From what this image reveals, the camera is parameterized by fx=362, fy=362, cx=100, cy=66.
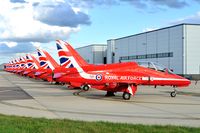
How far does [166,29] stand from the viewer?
68.4m

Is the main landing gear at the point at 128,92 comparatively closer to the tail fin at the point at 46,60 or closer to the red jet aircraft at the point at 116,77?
the red jet aircraft at the point at 116,77

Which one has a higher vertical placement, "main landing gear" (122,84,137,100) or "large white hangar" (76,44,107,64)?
"large white hangar" (76,44,107,64)

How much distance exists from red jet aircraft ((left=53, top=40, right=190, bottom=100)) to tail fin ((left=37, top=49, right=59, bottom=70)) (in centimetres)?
1595

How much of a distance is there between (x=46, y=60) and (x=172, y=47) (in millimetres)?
32649

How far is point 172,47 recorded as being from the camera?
6562cm

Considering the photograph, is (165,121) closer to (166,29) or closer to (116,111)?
(116,111)

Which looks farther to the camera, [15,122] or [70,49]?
[70,49]

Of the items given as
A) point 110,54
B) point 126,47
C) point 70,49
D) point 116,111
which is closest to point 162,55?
point 126,47

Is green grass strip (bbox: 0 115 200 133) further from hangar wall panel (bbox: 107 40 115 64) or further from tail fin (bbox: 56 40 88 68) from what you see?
hangar wall panel (bbox: 107 40 115 64)

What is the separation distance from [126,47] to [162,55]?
18.2m

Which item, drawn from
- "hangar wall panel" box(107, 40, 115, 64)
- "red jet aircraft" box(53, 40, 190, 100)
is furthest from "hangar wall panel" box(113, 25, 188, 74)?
"red jet aircraft" box(53, 40, 190, 100)

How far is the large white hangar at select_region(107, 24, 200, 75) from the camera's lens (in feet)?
203

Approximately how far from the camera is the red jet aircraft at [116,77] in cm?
2047

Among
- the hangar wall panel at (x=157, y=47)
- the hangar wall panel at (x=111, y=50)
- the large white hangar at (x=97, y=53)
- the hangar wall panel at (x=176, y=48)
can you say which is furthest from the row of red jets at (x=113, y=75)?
the large white hangar at (x=97, y=53)
